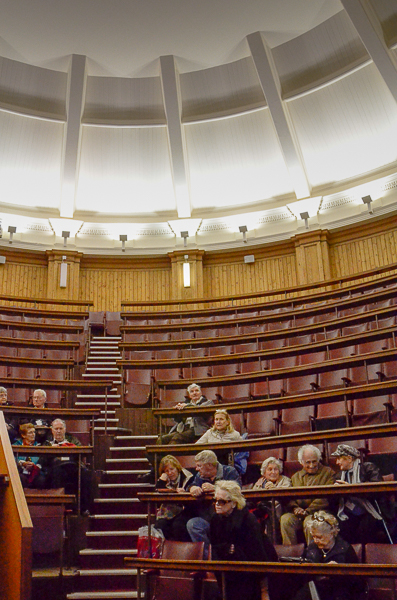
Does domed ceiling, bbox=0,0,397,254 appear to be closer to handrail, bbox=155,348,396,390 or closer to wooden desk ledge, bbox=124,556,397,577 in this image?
handrail, bbox=155,348,396,390

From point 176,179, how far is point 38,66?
2.94m

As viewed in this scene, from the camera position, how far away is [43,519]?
136 inches

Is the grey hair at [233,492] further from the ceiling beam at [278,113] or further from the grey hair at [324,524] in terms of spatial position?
the ceiling beam at [278,113]

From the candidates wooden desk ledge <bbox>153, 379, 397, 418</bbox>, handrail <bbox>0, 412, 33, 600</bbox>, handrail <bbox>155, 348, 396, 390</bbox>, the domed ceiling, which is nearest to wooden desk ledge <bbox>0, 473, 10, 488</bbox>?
handrail <bbox>0, 412, 33, 600</bbox>

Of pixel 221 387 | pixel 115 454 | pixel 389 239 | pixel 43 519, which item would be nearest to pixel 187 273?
pixel 389 239

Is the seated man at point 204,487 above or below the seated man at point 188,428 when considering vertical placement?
below

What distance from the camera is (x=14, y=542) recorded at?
110 inches

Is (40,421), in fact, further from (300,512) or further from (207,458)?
(300,512)

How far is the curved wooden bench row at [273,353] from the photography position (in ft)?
18.3

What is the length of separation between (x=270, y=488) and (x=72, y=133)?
816 cm

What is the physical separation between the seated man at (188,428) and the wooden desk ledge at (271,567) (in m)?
1.45

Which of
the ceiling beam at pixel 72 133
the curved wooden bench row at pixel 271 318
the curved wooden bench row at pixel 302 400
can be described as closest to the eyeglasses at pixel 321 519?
the curved wooden bench row at pixel 302 400

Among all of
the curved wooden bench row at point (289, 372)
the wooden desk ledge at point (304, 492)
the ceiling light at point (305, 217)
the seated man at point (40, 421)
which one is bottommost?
the wooden desk ledge at point (304, 492)

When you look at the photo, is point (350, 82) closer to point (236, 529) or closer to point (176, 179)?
point (176, 179)
